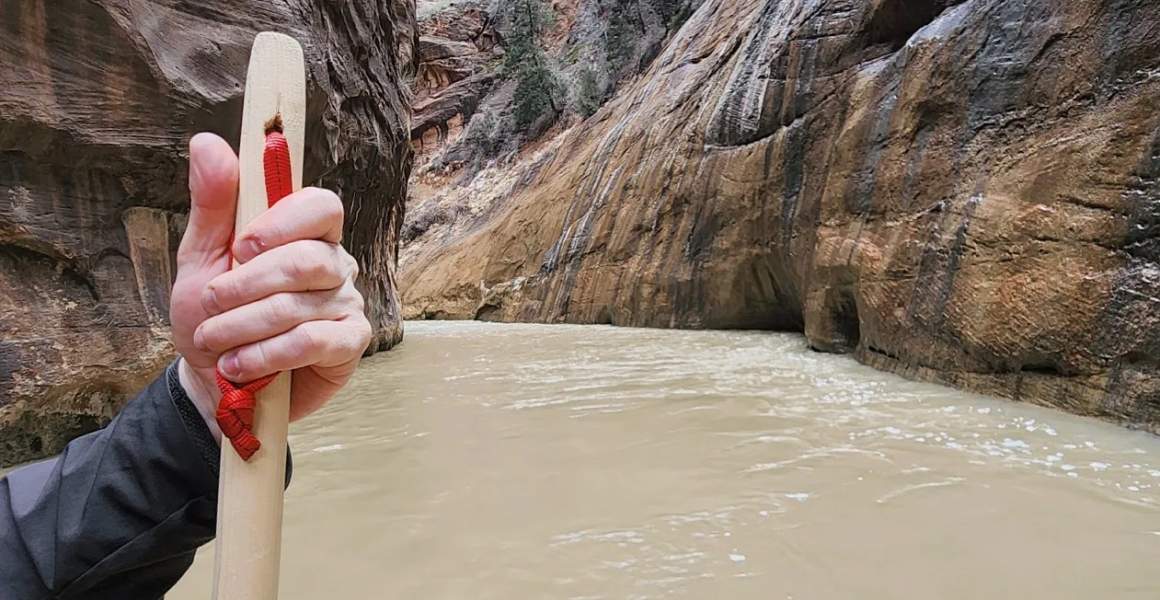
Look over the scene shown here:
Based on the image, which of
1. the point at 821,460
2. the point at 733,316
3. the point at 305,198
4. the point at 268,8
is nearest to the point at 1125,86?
the point at 821,460

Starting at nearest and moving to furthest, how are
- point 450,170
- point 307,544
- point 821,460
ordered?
point 307,544 → point 821,460 → point 450,170

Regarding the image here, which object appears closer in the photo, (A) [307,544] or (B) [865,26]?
(A) [307,544]

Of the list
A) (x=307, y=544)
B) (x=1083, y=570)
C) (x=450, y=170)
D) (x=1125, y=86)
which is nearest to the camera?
(x=1083, y=570)

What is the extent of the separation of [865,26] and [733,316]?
329 centimetres

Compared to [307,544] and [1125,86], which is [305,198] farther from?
[1125,86]

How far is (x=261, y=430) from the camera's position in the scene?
717mm

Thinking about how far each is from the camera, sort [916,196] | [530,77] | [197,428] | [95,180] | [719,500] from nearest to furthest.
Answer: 1. [197,428]
2. [719,500]
3. [95,180]
4. [916,196]
5. [530,77]

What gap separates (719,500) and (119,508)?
4.75 ft

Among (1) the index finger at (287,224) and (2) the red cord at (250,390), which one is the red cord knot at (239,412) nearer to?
(2) the red cord at (250,390)

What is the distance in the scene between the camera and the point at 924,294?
3.89 meters

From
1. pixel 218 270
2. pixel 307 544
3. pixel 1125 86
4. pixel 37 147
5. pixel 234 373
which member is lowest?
pixel 307 544

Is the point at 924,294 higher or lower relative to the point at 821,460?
higher

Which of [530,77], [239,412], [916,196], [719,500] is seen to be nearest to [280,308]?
[239,412]

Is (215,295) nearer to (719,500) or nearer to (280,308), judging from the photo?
(280,308)
